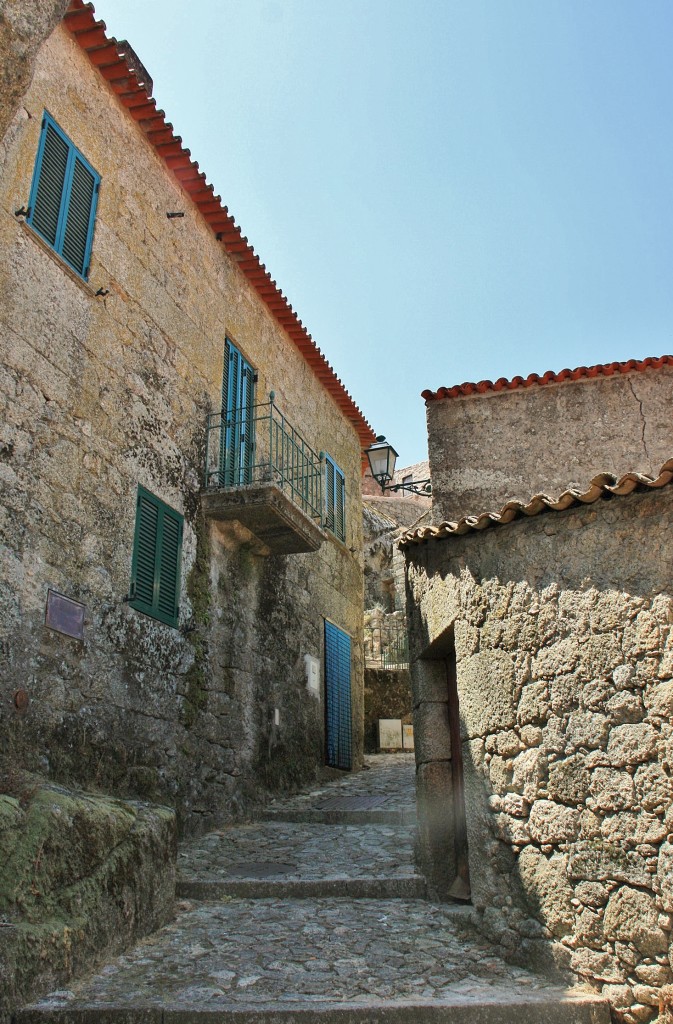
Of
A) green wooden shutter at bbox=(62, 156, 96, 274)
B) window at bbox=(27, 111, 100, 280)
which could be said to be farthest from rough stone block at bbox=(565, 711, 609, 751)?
green wooden shutter at bbox=(62, 156, 96, 274)

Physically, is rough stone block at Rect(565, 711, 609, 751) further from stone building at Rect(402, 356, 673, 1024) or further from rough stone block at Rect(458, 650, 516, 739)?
rough stone block at Rect(458, 650, 516, 739)

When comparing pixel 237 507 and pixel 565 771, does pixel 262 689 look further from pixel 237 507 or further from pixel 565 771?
pixel 565 771

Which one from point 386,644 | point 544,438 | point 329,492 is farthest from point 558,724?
point 386,644

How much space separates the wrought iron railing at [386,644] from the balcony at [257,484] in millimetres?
6849

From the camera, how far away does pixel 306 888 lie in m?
6.21

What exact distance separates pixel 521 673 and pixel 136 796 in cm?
374

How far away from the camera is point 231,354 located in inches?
400

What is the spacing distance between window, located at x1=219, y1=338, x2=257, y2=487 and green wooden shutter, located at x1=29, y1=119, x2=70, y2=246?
118 inches

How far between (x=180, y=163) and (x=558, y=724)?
7.23m

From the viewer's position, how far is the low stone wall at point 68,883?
4.07 meters

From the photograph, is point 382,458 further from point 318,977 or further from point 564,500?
point 318,977

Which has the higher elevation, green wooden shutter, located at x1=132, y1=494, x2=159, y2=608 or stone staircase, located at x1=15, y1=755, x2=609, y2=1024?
green wooden shutter, located at x1=132, y1=494, x2=159, y2=608

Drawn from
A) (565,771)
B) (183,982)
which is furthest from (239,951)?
(565,771)

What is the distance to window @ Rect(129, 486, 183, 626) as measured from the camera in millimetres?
7566
